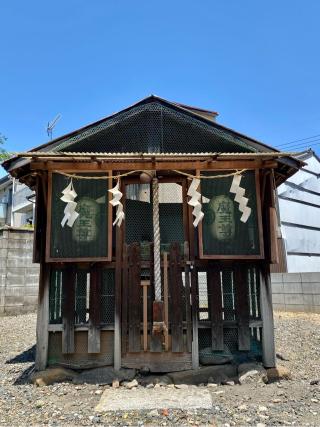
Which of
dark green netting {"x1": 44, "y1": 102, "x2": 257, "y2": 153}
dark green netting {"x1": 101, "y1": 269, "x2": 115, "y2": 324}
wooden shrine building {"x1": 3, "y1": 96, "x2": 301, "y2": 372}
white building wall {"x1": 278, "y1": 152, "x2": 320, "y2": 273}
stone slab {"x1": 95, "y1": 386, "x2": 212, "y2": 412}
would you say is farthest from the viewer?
white building wall {"x1": 278, "y1": 152, "x2": 320, "y2": 273}

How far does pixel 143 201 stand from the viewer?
747 centimetres

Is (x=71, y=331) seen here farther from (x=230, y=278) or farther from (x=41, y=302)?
(x=230, y=278)

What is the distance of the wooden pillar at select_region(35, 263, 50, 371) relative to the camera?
5824 millimetres

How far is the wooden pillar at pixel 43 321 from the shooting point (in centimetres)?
582

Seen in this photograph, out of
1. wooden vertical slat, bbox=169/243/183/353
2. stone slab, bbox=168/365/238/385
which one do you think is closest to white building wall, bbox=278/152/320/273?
stone slab, bbox=168/365/238/385

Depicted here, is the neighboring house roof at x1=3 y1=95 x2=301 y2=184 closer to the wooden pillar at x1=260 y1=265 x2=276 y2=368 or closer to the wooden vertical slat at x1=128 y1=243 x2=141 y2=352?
the wooden vertical slat at x1=128 y1=243 x2=141 y2=352

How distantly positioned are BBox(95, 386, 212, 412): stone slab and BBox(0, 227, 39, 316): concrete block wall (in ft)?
29.4

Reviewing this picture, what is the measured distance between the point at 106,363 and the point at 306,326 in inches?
268

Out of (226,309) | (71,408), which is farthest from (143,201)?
(71,408)

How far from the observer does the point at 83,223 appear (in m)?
6.04

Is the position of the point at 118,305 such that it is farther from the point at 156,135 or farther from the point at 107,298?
the point at 156,135

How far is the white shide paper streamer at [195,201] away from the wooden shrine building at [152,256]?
0.7 inches

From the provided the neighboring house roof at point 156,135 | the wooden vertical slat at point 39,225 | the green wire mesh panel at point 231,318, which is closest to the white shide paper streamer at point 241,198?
the neighboring house roof at point 156,135

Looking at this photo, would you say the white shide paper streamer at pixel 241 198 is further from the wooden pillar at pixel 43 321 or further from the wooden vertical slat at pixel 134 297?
the wooden pillar at pixel 43 321
